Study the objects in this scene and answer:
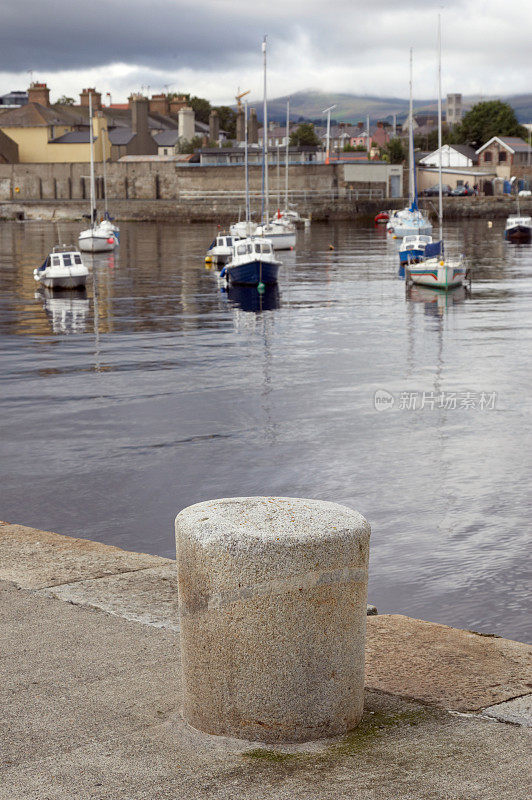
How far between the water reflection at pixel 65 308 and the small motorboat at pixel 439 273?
15.1 metres

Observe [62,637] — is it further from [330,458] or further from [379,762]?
[330,458]

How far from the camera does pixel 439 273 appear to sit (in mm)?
44812

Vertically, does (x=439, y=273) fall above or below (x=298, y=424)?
above

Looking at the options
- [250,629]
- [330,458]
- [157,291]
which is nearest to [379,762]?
[250,629]

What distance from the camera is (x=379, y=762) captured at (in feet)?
13.4

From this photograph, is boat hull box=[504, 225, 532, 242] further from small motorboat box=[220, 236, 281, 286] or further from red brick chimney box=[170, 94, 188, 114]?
red brick chimney box=[170, 94, 188, 114]

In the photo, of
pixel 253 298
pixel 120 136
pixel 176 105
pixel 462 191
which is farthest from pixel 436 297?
pixel 176 105

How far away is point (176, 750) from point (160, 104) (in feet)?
521

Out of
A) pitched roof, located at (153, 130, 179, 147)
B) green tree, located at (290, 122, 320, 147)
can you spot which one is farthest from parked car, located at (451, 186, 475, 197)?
pitched roof, located at (153, 130, 179, 147)

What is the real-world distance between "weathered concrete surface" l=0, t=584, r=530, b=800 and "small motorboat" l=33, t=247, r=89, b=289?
42.8 metres

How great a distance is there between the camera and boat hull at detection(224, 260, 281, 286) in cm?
Result: 4531

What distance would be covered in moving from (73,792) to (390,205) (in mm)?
113882

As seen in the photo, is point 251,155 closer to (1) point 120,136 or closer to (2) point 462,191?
(1) point 120,136

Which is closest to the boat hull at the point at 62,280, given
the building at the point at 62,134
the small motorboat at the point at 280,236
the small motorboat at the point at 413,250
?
the small motorboat at the point at 413,250
